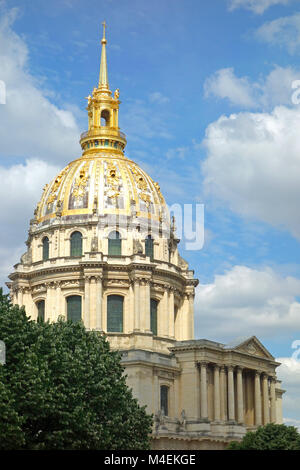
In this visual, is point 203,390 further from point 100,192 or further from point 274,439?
point 100,192

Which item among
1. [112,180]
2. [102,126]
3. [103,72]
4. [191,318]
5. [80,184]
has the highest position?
[103,72]

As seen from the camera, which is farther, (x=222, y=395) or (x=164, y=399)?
(x=222, y=395)

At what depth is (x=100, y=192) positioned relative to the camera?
104750mm

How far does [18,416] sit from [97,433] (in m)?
8.37

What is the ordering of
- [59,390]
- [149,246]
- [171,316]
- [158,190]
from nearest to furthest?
[59,390] < [171,316] < [149,246] < [158,190]

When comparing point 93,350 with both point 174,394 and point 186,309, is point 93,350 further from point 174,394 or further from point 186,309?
point 186,309

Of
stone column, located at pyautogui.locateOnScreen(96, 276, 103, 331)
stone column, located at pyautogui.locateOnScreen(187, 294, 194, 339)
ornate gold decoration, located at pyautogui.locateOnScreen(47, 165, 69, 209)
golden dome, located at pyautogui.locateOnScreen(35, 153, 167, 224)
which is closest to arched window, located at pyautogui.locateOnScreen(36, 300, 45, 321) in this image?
stone column, located at pyautogui.locateOnScreen(96, 276, 103, 331)

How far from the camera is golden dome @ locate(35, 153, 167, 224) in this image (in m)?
104

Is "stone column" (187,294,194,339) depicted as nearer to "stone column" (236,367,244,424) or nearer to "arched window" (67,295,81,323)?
"stone column" (236,367,244,424)

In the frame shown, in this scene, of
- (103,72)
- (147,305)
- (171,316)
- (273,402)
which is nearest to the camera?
(147,305)

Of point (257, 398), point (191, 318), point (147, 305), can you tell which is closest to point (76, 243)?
point (147, 305)

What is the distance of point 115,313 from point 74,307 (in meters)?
4.47

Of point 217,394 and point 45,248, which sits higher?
point 45,248
